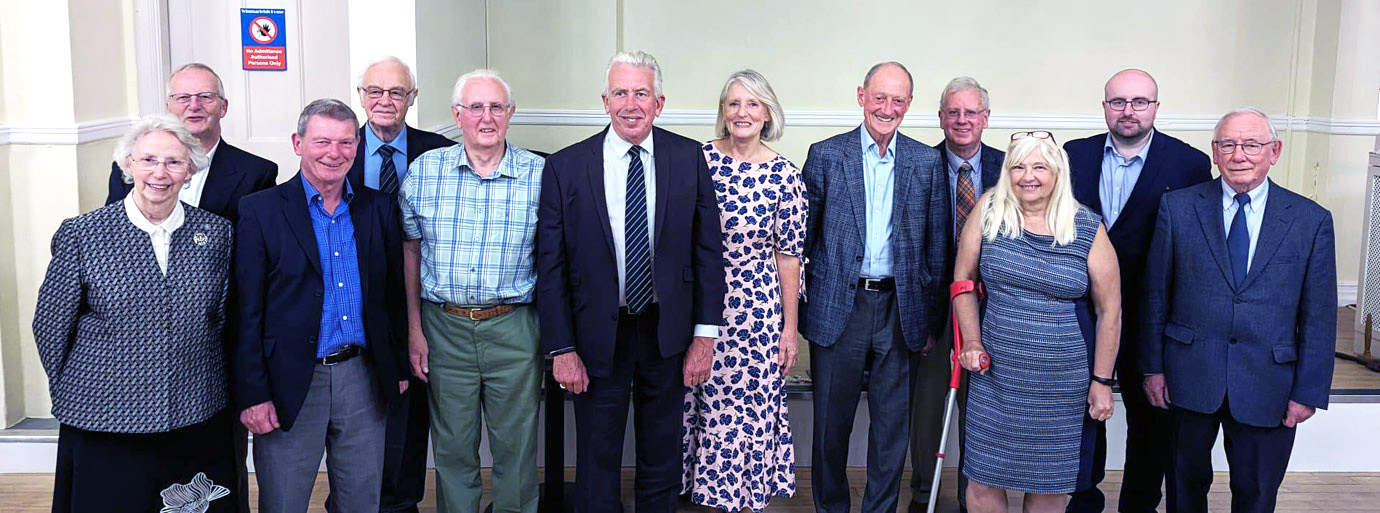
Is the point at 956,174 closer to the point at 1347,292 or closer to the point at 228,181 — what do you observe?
the point at 228,181

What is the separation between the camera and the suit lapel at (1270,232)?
3.44 m

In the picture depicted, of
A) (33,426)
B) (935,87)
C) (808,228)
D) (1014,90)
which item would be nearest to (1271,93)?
(1014,90)

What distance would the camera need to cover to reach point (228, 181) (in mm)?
3402

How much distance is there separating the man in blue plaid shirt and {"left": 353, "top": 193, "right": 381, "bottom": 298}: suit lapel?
0.73ft

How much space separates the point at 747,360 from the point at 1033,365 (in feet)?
2.96

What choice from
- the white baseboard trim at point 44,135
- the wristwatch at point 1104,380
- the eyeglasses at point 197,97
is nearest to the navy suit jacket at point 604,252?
the eyeglasses at point 197,97

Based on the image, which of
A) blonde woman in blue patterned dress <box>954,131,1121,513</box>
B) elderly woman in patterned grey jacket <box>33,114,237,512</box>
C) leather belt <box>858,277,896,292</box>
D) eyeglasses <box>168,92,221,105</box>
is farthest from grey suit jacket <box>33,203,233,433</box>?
blonde woman in blue patterned dress <box>954,131,1121,513</box>

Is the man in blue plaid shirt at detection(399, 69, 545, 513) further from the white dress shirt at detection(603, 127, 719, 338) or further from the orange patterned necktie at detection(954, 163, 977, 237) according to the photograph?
the orange patterned necktie at detection(954, 163, 977, 237)

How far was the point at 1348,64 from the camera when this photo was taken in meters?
6.63

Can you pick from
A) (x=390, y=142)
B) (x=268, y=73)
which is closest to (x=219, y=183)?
(x=390, y=142)

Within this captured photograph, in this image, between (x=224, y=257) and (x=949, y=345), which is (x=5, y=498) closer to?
(x=224, y=257)

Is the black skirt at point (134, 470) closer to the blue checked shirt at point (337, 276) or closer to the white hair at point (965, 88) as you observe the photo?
the blue checked shirt at point (337, 276)

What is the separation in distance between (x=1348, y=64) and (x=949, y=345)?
4046 millimetres

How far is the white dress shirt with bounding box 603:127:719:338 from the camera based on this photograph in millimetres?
3467
